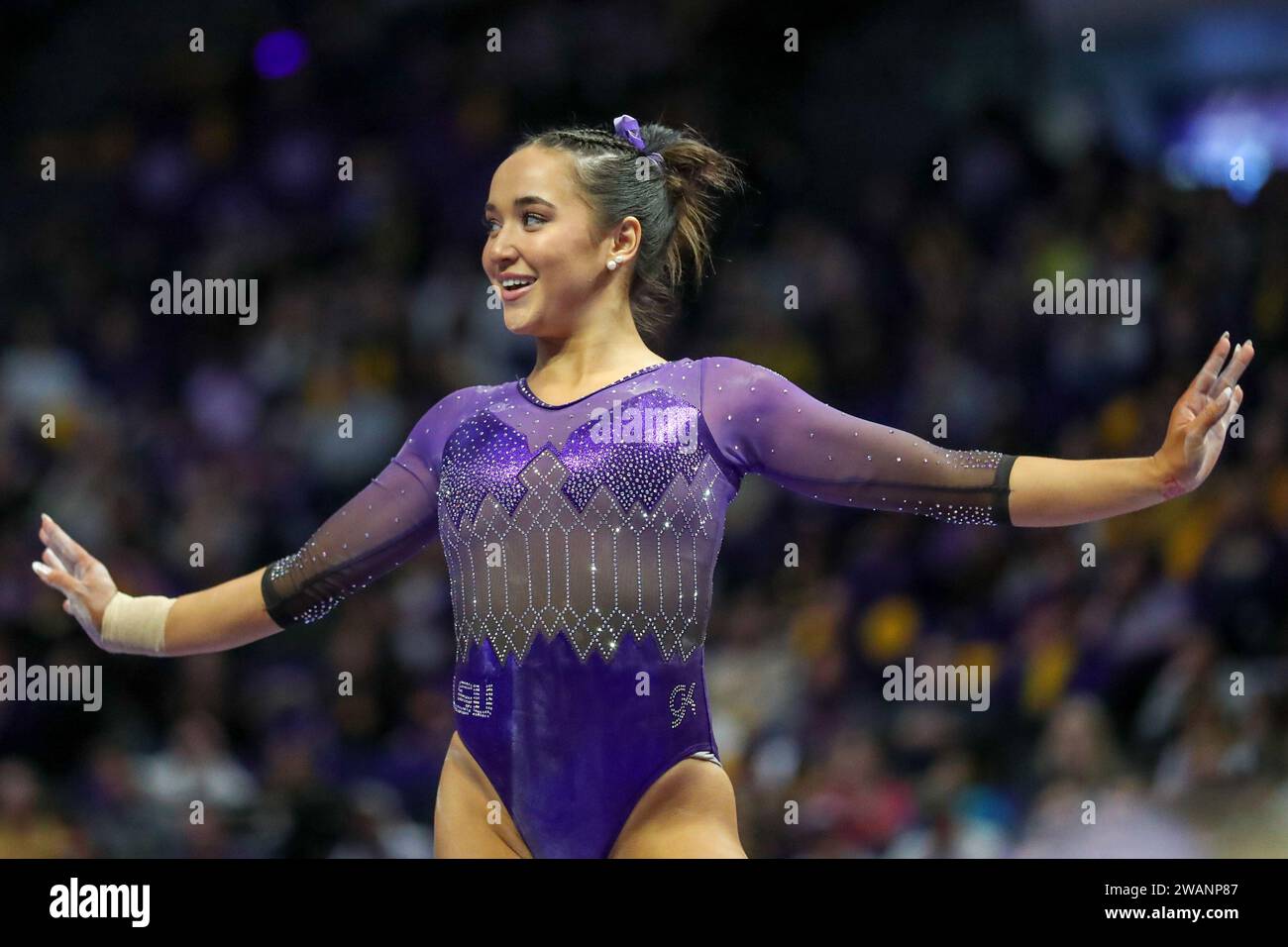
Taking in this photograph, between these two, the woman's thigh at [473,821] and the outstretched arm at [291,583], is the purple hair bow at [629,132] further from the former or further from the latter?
the woman's thigh at [473,821]

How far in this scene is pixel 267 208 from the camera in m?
5.75

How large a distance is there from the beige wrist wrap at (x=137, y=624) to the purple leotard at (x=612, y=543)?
58 centimetres

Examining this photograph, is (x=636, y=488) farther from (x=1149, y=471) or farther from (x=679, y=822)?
(x=1149, y=471)

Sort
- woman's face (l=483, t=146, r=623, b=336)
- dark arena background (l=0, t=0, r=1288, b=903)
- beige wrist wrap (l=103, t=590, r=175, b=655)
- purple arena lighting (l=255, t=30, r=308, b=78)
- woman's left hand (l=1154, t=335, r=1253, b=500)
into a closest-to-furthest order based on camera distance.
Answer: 1. woman's left hand (l=1154, t=335, r=1253, b=500)
2. woman's face (l=483, t=146, r=623, b=336)
3. beige wrist wrap (l=103, t=590, r=175, b=655)
4. dark arena background (l=0, t=0, r=1288, b=903)
5. purple arena lighting (l=255, t=30, r=308, b=78)

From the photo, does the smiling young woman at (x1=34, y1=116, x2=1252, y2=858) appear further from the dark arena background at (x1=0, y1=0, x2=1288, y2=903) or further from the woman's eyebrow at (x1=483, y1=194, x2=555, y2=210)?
the dark arena background at (x1=0, y1=0, x2=1288, y2=903)

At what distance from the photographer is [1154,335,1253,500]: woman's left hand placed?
267 centimetres

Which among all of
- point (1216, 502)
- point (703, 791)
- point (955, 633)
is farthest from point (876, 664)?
point (703, 791)

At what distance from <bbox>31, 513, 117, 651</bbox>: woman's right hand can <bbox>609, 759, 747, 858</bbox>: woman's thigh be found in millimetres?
1056

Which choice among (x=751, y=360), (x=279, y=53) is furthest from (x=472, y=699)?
(x=279, y=53)

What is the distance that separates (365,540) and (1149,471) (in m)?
1.34

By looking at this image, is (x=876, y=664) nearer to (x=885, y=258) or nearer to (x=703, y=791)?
(x=885, y=258)

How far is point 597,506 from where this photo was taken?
2.74 metres

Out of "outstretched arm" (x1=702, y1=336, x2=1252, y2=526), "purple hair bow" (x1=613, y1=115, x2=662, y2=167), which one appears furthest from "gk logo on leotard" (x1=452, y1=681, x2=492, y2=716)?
"purple hair bow" (x1=613, y1=115, x2=662, y2=167)

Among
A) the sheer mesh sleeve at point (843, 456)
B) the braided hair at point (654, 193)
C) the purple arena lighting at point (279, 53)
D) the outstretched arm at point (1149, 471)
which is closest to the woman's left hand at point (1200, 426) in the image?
the outstretched arm at point (1149, 471)
